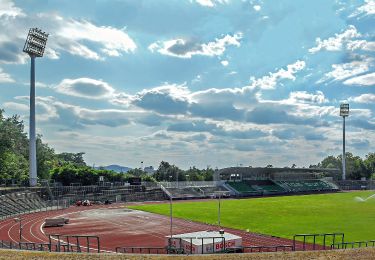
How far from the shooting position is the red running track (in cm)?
4188

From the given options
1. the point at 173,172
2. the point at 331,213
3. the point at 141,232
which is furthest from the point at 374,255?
the point at 173,172

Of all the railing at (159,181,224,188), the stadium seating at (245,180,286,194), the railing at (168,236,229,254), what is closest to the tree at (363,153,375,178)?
the stadium seating at (245,180,286,194)

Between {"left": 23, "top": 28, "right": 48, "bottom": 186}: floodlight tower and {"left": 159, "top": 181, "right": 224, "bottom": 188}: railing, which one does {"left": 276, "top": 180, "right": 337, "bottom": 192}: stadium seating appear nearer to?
{"left": 159, "top": 181, "right": 224, "bottom": 188}: railing

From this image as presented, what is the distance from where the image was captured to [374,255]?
2198 cm

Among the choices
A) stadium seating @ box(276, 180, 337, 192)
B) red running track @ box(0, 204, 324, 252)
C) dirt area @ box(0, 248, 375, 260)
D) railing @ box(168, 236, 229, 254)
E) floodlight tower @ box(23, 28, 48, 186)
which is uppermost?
floodlight tower @ box(23, 28, 48, 186)

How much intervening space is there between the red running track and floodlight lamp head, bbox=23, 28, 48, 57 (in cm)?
3643

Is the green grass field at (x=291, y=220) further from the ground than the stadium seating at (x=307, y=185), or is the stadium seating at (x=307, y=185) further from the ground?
the green grass field at (x=291, y=220)

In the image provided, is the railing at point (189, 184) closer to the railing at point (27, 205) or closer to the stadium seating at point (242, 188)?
the stadium seating at point (242, 188)

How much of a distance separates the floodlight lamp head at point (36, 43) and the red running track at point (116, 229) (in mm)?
36426

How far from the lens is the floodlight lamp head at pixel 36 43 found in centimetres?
8449

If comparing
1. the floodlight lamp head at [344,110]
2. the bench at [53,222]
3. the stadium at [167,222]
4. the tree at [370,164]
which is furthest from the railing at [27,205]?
the tree at [370,164]

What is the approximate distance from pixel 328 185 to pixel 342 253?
408ft

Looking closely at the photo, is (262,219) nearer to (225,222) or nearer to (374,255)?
(225,222)

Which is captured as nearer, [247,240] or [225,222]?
[247,240]
